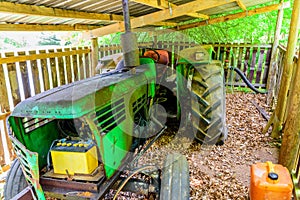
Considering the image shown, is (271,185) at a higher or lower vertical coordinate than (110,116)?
lower

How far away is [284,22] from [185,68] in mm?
6772

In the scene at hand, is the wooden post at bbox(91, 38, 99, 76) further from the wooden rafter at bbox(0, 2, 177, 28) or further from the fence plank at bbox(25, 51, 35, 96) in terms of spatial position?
the fence plank at bbox(25, 51, 35, 96)

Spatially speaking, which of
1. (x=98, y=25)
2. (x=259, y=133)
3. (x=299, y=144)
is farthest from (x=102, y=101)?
(x=98, y=25)

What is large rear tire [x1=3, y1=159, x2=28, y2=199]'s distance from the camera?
1.77 metres

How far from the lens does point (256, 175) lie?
1.82 metres

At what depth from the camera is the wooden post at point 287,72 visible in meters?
2.95

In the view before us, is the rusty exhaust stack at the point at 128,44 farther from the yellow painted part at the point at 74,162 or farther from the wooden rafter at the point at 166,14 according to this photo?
the wooden rafter at the point at 166,14

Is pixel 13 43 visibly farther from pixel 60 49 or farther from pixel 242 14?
pixel 242 14

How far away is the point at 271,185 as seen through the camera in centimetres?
171

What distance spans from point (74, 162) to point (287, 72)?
10.1 feet

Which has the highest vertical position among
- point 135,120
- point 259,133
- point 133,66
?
point 133,66

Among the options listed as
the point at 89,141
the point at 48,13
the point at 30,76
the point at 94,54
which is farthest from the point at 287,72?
the point at 30,76

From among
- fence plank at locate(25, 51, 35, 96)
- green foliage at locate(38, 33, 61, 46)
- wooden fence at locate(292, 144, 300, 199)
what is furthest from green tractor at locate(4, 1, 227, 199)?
green foliage at locate(38, 33, 61, 46)

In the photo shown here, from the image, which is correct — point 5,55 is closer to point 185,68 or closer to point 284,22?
point 185,68
